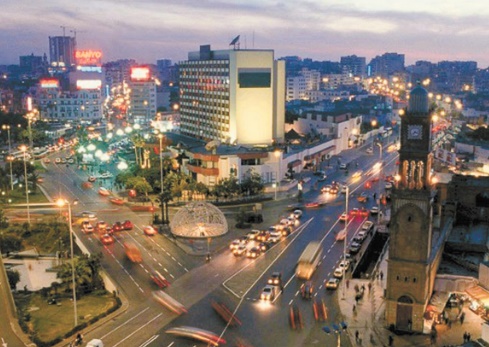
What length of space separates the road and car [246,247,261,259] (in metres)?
0.84

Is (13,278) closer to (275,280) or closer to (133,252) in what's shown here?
(133,252)

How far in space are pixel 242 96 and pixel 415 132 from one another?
75.0 meters

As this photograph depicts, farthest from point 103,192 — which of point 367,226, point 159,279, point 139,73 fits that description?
point 139,73

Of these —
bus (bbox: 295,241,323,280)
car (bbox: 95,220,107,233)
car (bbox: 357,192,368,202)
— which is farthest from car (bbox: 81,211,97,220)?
car (bbox: 357,192,368,202)

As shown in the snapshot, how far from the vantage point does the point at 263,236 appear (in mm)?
63312

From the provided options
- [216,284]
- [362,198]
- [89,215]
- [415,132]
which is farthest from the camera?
[362,198]

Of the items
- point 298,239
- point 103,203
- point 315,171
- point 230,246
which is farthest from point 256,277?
point 315,171

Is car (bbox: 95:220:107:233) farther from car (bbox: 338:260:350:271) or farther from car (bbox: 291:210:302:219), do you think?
car (bbox: 338:260:350:271)

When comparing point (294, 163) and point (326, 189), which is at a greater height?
point (294, 163)

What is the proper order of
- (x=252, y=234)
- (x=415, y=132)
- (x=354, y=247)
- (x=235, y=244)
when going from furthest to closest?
(x=252, y=234) < (x=235, y=244) < (x=354, y=247) < (x=415, y=132)

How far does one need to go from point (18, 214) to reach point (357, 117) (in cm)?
8697

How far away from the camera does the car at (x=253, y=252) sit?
5731 centimetres

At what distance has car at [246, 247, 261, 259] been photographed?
5731 centimetres

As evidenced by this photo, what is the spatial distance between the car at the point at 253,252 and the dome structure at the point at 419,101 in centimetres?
2390
